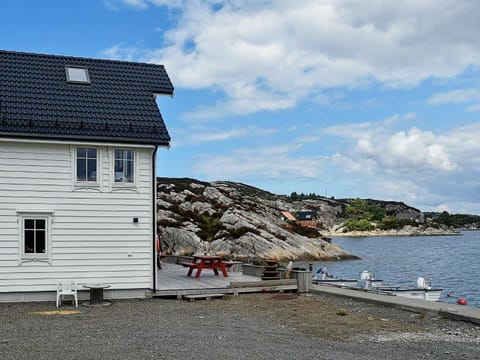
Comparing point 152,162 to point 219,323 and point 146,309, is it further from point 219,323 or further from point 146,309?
point 219,323

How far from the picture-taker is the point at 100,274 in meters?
16.9

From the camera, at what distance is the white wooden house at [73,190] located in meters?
16.3

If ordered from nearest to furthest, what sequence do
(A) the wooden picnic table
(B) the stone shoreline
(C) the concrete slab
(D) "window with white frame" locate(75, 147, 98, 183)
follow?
(C) the concrete slab, (D) "window with white frame" locate(75, 147, 98, 183), (A) the wooden picnic table, (B) the stone shoreline

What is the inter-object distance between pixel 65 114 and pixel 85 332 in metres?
7.66

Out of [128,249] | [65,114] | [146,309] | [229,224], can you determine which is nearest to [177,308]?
[146,309]

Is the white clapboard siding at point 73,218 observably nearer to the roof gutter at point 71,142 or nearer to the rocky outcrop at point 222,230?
the roof gutter at point 71,142

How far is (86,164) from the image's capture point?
56.2ft

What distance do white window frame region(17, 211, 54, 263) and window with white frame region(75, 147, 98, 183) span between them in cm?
134

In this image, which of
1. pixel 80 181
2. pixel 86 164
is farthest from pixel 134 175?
pixel 80 181

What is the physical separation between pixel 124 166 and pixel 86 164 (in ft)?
3.46

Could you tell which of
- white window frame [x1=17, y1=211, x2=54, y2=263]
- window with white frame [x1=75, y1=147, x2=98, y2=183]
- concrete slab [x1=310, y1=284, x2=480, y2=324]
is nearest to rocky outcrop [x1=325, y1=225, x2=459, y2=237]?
concrete slab [x1=310, y1=284, x2=480, y2=324]

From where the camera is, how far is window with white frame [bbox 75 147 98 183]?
17031 millimetres

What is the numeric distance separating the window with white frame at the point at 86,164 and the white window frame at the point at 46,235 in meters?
1.34

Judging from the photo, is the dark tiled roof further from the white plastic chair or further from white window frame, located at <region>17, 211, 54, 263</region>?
the white plastic chair
